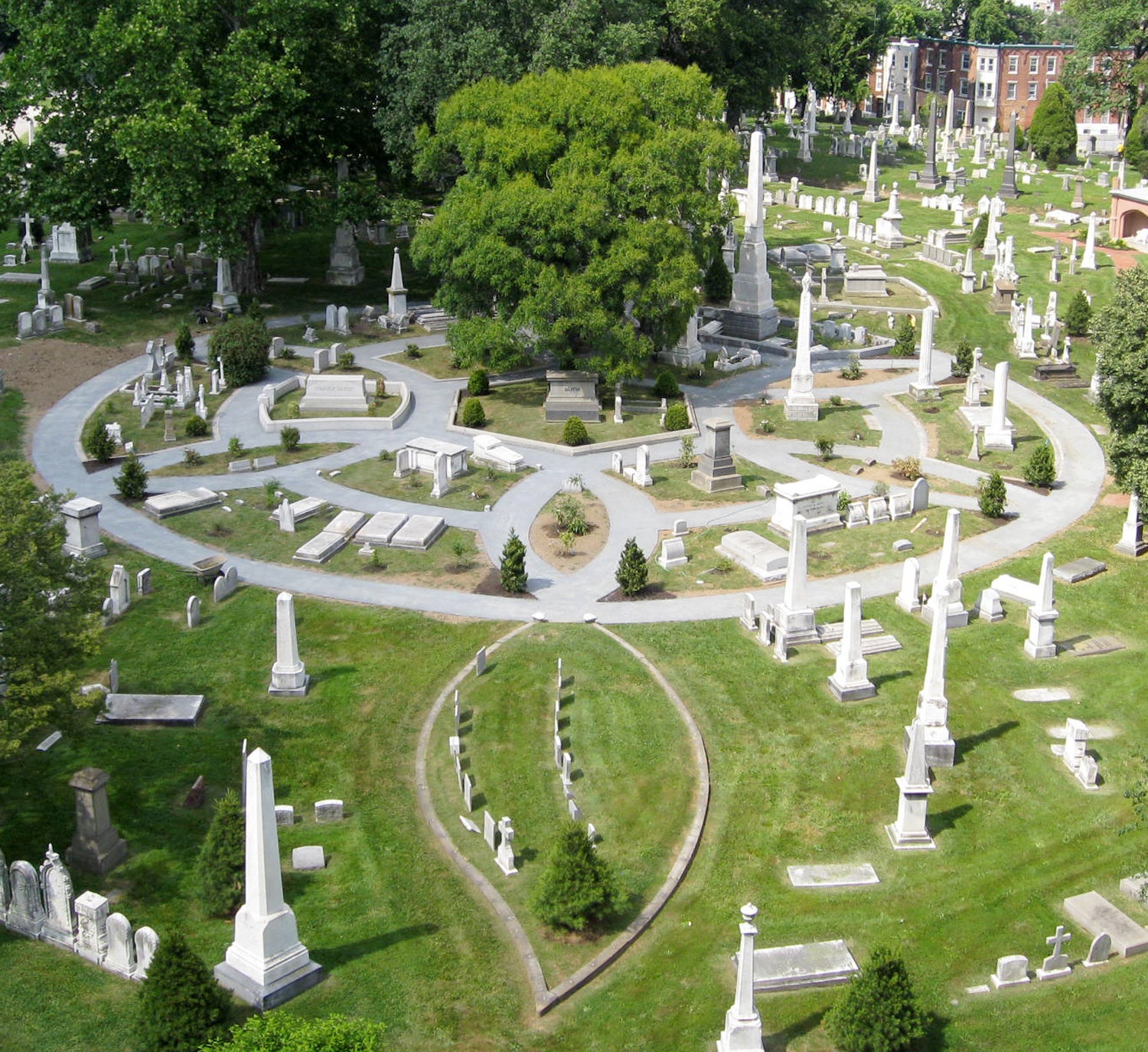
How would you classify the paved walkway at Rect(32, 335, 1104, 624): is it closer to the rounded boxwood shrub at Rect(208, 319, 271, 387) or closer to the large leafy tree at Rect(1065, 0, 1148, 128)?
the rounded boxwood shrub at Rect(208, 319, 271, 387)

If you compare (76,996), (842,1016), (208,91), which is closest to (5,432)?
(208,91)

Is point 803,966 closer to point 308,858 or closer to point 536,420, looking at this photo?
point 308,858

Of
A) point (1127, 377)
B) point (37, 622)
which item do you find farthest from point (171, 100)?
point (1127, 377)

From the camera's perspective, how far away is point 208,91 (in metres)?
52.5

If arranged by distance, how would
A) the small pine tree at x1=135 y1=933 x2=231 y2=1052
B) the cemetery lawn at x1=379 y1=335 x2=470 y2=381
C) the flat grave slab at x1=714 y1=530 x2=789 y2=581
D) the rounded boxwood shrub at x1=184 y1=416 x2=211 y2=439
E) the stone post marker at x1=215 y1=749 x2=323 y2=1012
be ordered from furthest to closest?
the cemetery lawn at x1=379 y1=335 x2=470 y2=381, the rounded boxwood shrub at x1=184 y1=416 x2=211 y2=439, the flat grave slab at x1=714 y1=530 x2=789 y2=581, the stone post marker at x1=215 y1=749 x2=323 y2=1012, the small pine tree at x1=135 y1=933 x2=231 y2=1052

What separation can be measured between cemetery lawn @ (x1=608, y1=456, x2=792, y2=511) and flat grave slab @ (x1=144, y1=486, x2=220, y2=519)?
11.4 m

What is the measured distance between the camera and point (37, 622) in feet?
79.4

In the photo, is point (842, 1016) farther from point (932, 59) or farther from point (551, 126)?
point (932, 59)

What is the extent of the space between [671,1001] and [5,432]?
32165mm

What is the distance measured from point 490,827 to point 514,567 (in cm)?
1039

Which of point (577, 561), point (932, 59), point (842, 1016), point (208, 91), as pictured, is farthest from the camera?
point (932, 59)

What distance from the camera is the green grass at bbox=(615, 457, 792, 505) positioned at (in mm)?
40156

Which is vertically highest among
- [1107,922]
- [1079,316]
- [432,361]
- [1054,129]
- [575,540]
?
[1054,129]

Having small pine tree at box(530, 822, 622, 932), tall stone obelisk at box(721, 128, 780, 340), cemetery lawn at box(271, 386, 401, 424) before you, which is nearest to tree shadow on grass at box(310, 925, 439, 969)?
small pine tree at box(530, 822, 622, 932)
